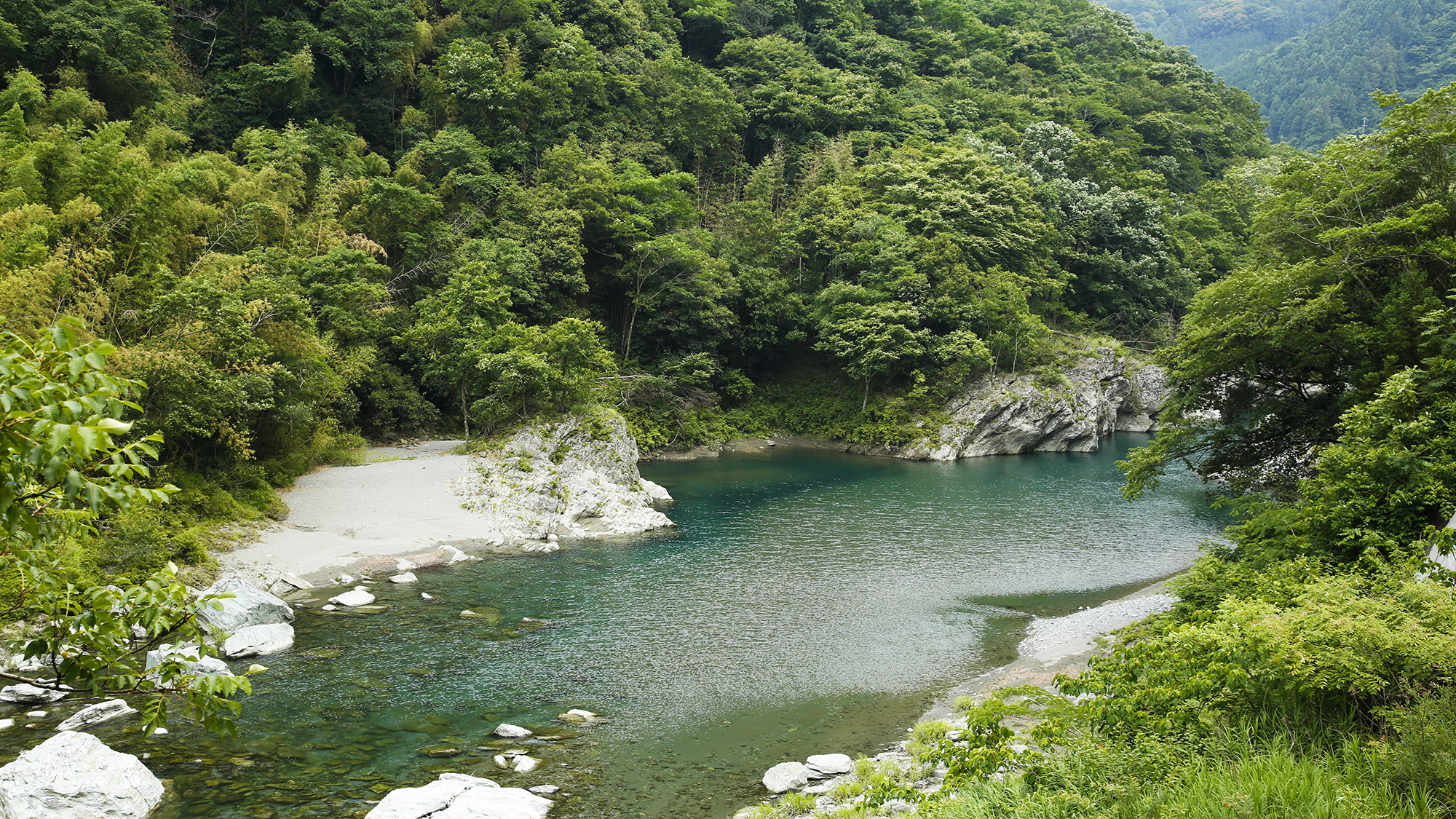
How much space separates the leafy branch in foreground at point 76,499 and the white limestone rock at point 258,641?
10959 millimetres

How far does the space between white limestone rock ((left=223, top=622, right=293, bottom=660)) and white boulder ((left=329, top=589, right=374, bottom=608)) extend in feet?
7.28

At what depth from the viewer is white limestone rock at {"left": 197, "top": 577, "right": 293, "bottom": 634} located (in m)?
14.8

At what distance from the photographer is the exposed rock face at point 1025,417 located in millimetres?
40250

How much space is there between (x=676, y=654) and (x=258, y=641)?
315 inches

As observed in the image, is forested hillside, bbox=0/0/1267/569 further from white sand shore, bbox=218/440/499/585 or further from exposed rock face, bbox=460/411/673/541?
exposed rock face, bbox=460/411/673/541

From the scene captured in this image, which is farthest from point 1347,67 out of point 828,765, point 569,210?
point 828,765

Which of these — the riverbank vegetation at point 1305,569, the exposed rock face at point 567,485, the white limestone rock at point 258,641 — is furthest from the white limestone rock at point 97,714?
the riverbank vegetation at point 1305,569

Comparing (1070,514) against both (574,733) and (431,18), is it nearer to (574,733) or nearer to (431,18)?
(574,733)

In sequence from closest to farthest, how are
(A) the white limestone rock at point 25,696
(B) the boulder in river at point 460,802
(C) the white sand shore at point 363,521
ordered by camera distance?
(B) the boulder in river at point 460,802 → (A) the white limestone rock at point 25,696 → (C) the white sand shore at point 363,521

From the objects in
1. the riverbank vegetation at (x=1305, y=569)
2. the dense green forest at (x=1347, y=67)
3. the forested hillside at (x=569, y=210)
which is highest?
the dense green forest at (x=1347, y=67)

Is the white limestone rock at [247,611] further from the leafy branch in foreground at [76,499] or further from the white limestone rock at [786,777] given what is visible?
the leafy branch in foreground at [76,499]

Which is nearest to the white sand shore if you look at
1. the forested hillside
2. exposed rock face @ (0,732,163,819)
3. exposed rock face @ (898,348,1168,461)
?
the forested hillside

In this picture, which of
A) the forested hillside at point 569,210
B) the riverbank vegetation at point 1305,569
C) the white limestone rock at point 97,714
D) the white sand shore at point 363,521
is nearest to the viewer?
the riverbank vegetation at point 1305,569

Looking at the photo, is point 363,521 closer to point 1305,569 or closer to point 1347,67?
point 1305,569
